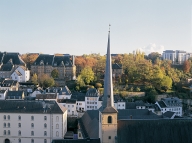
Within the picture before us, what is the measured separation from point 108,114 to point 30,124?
22.9 metres

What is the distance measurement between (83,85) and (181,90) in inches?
1071

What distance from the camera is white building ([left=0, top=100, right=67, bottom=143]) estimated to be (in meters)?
46.7

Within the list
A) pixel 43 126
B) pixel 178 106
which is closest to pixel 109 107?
pixel 43 126

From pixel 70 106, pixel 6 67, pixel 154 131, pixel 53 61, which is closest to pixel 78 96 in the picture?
pixel 70 106

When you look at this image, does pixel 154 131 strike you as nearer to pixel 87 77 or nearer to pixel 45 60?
pixel 87 77

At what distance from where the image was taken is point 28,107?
47250mm

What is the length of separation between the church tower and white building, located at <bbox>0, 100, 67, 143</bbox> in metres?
20.1

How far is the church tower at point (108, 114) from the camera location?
27359mm

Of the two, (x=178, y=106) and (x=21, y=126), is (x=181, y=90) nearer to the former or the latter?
(x=178, y=106)

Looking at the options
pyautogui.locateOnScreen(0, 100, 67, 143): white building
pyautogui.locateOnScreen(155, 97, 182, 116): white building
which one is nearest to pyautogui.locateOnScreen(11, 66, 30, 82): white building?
pyautogui.locateOnScreen(0, 100, 67, 143): white building

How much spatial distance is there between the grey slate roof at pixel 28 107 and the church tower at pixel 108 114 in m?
20.5

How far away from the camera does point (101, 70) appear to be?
291ft

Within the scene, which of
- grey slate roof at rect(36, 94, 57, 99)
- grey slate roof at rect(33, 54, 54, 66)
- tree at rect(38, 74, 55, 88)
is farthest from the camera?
grey slate roof at rect(33, 54, 54, 66)

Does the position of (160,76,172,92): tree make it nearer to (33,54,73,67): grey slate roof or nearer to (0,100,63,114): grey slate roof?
(33,54,73,67): grey slate roof
